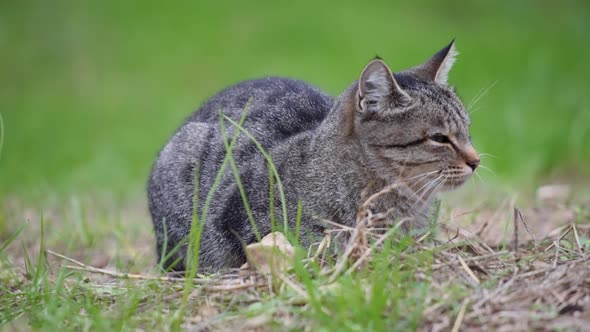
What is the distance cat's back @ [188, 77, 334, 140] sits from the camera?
4.22 metres

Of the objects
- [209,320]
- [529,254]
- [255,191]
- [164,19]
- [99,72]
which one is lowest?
[209,320]

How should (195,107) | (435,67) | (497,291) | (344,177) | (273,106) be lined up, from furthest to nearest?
(195,107) < (273,106) < (435,67) < (344,177) < (497,291)

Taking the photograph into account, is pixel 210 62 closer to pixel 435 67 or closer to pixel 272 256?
pixel 435 67

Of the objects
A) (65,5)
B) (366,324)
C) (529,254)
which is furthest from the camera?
(65,5)

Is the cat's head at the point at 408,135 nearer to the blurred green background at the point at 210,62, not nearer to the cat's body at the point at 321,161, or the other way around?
the cat's body at the point at 321,161

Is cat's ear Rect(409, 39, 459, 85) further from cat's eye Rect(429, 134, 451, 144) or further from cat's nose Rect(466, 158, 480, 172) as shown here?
cat's nose Rect(466, 158, 480, 172)

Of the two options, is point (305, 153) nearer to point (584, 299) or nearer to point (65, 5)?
point (584, 299)

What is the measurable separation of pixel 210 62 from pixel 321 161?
839 centimetres

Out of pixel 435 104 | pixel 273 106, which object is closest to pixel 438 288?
pixel 435 104

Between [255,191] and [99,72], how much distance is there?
8.78 metres

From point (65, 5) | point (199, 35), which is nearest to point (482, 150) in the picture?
point (199, 35)

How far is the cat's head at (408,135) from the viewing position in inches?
143

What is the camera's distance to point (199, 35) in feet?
40.4

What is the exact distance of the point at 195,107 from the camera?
10508 millimetres
